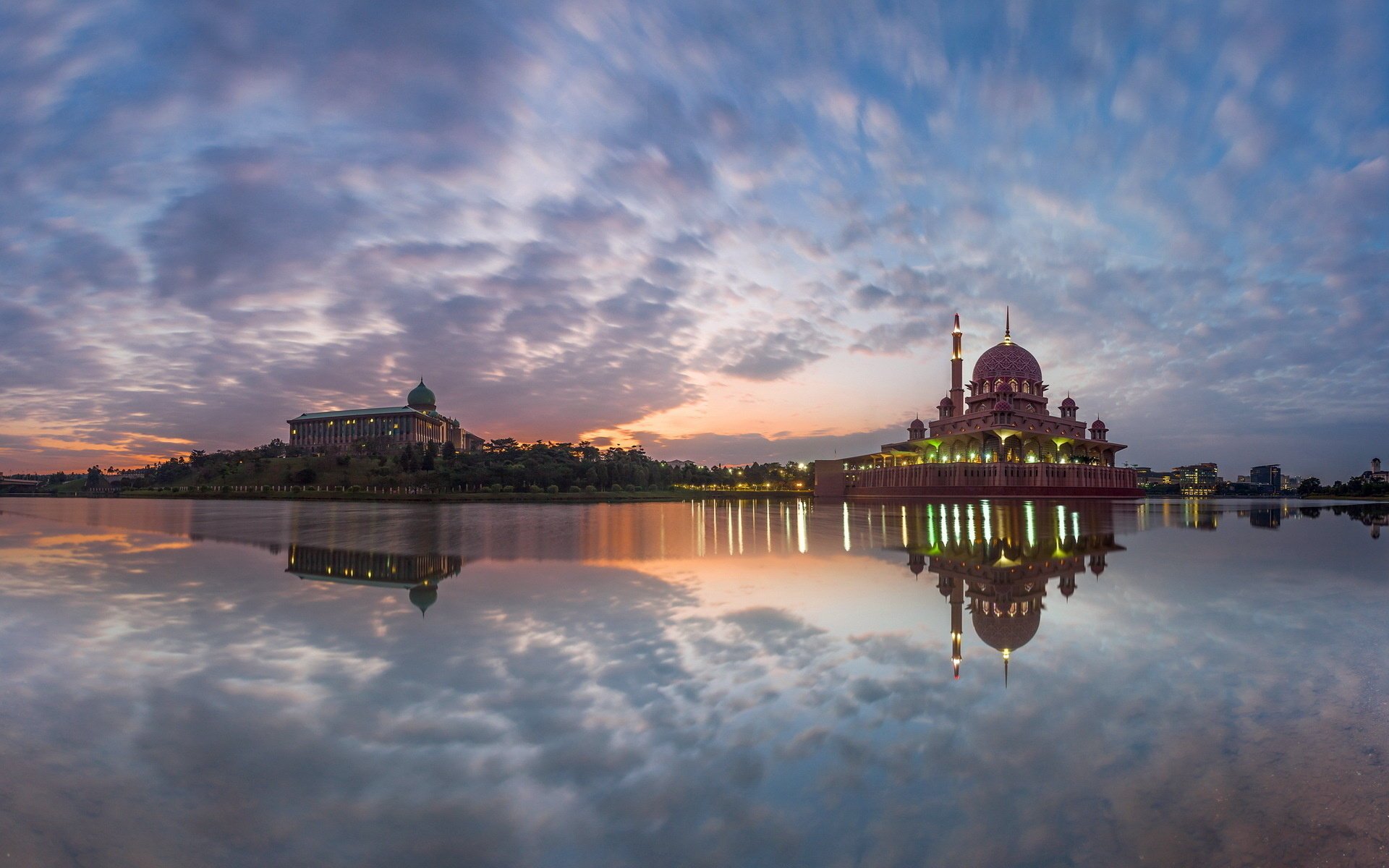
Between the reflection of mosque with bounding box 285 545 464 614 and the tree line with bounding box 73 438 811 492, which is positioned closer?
the reflection of mosque with bounding box 285 545 464 614

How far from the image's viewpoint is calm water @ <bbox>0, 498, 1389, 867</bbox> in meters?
4.43

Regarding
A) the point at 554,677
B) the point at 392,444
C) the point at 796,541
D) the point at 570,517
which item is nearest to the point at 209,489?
the point at 392,444

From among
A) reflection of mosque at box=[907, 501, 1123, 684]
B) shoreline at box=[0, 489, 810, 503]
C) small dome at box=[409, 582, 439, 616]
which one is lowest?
shoreline at box=[0, 489, 810, 503]

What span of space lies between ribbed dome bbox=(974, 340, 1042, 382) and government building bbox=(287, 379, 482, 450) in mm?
120379

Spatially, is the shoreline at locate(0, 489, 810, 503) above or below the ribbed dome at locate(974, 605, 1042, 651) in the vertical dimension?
below

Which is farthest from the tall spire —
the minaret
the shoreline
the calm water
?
the calm water

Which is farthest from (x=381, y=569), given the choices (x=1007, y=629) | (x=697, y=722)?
(x=1007, y=629)

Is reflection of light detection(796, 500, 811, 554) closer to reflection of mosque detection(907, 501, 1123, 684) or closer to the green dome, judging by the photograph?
reflection of mosque detection(907, 501, 1123, 684)

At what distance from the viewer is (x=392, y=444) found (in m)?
152

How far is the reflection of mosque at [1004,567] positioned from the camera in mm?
10031

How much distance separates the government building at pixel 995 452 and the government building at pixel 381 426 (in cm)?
10531

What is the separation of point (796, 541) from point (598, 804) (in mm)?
21448

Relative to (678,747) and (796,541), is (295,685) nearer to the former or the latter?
(678,747)

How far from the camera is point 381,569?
16.7 metres
